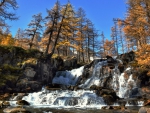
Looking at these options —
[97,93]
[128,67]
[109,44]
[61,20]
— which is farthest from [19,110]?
[109,44]

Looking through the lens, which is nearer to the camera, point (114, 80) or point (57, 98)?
point (57, 98)

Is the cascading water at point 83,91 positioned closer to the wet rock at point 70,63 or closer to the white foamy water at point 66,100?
the white foamy water at point 66,100

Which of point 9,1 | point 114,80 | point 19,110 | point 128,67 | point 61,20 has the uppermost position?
point 61,20

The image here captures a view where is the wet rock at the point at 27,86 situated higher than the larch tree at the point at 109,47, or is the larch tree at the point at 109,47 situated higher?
the larch tree at the point at 109,47

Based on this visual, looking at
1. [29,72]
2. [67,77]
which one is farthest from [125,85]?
[29,72]

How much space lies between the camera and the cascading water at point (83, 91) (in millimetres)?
18144

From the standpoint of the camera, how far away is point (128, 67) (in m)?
25.1

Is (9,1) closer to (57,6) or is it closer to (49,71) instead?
(49,71)

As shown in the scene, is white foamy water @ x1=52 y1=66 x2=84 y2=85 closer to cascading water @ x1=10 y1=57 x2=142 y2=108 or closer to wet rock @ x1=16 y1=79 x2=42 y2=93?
cascading water @ x1=10 y1=57 x2=142 y2=108

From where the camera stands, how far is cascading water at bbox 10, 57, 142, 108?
18144 millimetres

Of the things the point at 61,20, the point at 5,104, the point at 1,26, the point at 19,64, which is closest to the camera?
the point at 1,26

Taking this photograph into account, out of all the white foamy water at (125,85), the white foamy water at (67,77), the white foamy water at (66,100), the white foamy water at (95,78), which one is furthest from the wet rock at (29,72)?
the white foamy water at (125,85)

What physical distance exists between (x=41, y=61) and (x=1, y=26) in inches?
665

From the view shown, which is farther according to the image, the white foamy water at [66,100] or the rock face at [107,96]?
the rock face at [107,96]
